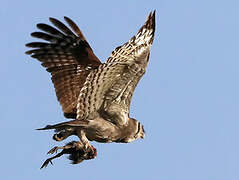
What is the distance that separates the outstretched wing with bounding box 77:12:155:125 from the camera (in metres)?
9.74

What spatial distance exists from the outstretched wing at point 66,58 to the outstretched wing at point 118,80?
0.73 m

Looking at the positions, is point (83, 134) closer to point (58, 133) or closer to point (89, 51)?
point (58, 133)

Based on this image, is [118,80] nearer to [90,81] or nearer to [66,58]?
[90,81]

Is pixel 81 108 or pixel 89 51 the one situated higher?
pixel 89 51

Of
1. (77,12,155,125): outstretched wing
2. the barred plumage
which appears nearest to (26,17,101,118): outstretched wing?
the barred plumage

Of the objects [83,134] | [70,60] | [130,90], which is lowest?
[83,134]

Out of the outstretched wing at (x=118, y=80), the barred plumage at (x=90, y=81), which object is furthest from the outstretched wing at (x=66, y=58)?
the outstretched wing at (x=118, y=80)

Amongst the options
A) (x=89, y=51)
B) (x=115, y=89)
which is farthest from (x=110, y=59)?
(x=89, y=51)

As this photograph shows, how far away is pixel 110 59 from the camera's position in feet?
32.1

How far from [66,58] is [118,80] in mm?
1775

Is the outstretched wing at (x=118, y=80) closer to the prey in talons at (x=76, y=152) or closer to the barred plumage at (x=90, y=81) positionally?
the barred plumage at (x=90, y=81)

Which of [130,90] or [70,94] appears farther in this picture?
[70,94]

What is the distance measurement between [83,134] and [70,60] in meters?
1.71

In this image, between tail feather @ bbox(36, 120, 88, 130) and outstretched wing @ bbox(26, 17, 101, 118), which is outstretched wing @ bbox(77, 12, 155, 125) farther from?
outstretched wing @ bbox(26, 17, 101, 118)
